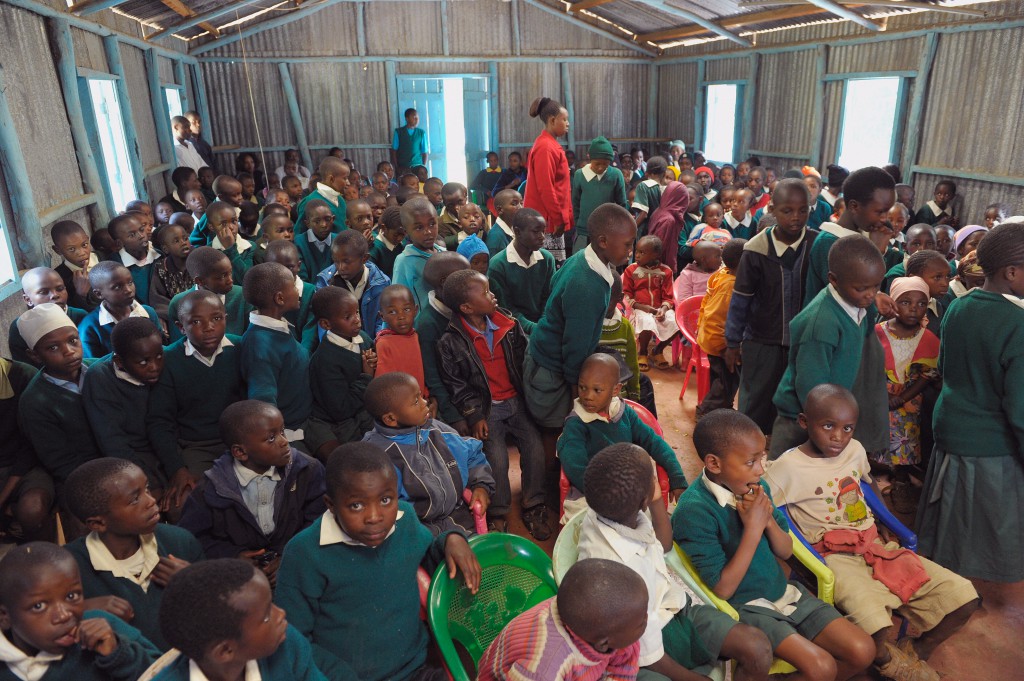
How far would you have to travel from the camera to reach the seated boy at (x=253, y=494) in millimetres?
2227

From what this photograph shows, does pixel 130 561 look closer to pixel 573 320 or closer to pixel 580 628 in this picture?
pixel 580 628

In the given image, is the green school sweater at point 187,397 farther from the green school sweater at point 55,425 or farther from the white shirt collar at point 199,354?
the green school sweater at point 55,425

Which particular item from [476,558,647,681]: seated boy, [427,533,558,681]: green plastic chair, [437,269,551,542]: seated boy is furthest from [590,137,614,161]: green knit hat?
[476,558,647,681]: seated boy

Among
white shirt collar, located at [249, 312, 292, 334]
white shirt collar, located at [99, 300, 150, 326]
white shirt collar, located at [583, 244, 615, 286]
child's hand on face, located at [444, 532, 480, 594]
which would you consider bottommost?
child's hand on face, located at [444, 532, 480, 594]

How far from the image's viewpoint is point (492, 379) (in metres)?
3.29

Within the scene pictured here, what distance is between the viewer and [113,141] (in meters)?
6.84

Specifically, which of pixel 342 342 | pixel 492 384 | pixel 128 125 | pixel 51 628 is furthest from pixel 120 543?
pixel 128 125

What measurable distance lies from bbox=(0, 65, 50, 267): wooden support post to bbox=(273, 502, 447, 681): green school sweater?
3577mm

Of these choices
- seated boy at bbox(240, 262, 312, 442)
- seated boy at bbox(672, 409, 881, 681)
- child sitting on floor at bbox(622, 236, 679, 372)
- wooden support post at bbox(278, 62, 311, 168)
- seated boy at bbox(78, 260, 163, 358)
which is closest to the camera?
seated boy at bbox(672, 409, 881, 681)

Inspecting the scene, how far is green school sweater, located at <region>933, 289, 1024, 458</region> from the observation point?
2477mm

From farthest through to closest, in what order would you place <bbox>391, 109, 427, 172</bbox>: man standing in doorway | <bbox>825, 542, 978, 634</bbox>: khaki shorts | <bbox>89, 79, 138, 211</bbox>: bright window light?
<bbox>391, 109, 427, 172</bbox>: man standing in doorway, <bbox>89, 79, 138, 211</bbox>: bright window light, <bbox>825, 542, 978, 634</bbox>: khaki shorts

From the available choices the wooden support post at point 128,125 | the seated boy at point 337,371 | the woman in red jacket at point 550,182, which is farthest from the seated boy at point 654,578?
the wooden support post at point 128,125

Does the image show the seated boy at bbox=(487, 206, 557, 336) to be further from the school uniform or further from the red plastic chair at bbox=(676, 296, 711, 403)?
the school uniform

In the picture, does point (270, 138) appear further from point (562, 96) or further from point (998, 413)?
point (998, 413)
